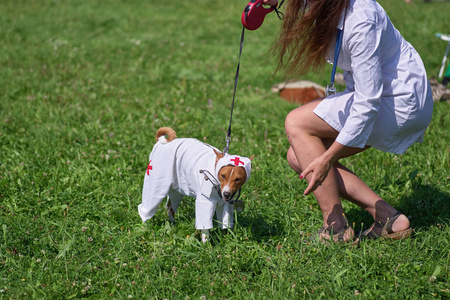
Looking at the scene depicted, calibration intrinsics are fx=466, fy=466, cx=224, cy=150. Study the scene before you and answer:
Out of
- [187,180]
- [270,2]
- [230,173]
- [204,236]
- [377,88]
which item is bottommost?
[204,236]

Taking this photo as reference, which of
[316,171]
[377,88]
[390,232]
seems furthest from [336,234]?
[377,88]

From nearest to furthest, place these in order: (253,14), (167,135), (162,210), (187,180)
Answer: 1. (253,14)
2. (187,180)
3. (167,135)
4. (162,210)

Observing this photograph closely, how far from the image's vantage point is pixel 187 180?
10.3 feet

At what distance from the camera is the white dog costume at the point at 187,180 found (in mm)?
2998

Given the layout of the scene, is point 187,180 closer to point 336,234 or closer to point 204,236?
point 204,236

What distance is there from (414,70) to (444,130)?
2523mm

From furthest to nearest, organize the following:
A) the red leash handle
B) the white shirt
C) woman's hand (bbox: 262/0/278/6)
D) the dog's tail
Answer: the dog's tail → woman's hand (bbox: 262/0/278/6) → the red leash handle → the white shirt

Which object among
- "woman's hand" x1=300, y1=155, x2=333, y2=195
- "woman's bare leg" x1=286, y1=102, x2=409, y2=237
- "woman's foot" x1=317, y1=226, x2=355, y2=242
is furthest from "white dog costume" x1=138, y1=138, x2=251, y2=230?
"woman's foot" x1=317, y1=226, x2=355, y2=242

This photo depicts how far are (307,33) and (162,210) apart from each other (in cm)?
177

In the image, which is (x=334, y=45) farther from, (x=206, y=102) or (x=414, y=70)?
(x=206, y=102)

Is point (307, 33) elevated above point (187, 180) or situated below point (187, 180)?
above

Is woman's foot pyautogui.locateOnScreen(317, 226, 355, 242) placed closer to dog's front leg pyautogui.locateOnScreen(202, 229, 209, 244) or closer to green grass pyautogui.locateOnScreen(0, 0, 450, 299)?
green grass pyautogui.locateOnScreen(0, 0, 450, 299)

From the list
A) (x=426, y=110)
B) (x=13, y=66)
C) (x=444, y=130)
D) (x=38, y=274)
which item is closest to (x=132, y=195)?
(x=38, y=274)

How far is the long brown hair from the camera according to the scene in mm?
2684
